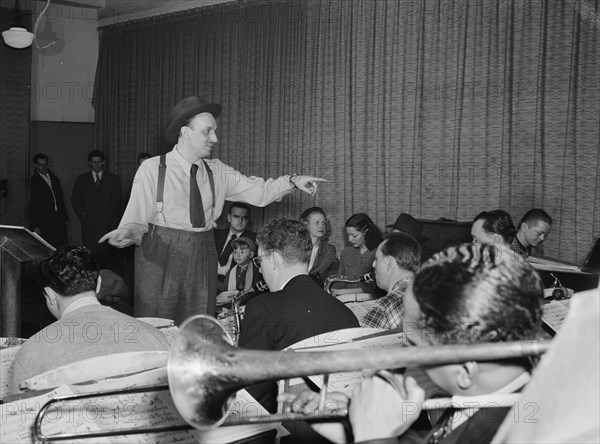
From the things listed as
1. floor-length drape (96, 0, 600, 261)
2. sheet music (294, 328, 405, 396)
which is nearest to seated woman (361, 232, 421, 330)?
sheet music (294, 328, 405, 396)

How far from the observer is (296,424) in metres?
2.09

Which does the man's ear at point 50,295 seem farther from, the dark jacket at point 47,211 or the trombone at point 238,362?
the dark jacket at point 47,211

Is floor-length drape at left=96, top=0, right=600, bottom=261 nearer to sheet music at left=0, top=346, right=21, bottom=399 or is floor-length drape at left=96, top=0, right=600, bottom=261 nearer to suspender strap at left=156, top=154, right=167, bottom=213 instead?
suspender strap at left=156, top=154, right=167, bottom=213

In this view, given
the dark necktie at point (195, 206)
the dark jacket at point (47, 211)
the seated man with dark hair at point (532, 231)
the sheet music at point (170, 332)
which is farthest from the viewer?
the dark jacket at point (47, 211)

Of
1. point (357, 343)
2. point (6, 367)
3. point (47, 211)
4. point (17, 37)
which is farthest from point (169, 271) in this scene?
point (47, 211)

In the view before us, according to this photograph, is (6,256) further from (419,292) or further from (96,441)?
(419,292)

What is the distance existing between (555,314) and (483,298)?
1579 mm

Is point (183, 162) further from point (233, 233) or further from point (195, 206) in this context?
point (233, 233)

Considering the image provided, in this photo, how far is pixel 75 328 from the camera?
210 centimetres

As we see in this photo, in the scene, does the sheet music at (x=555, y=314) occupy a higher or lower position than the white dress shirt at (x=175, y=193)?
lower

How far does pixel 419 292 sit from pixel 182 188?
→ 300 centimetres

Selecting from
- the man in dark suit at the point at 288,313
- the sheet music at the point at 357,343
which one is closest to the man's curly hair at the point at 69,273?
the man in dark suit at the point at 288,313

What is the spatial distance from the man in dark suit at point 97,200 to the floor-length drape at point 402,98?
32.0 inches

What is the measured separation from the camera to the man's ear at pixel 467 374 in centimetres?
117
